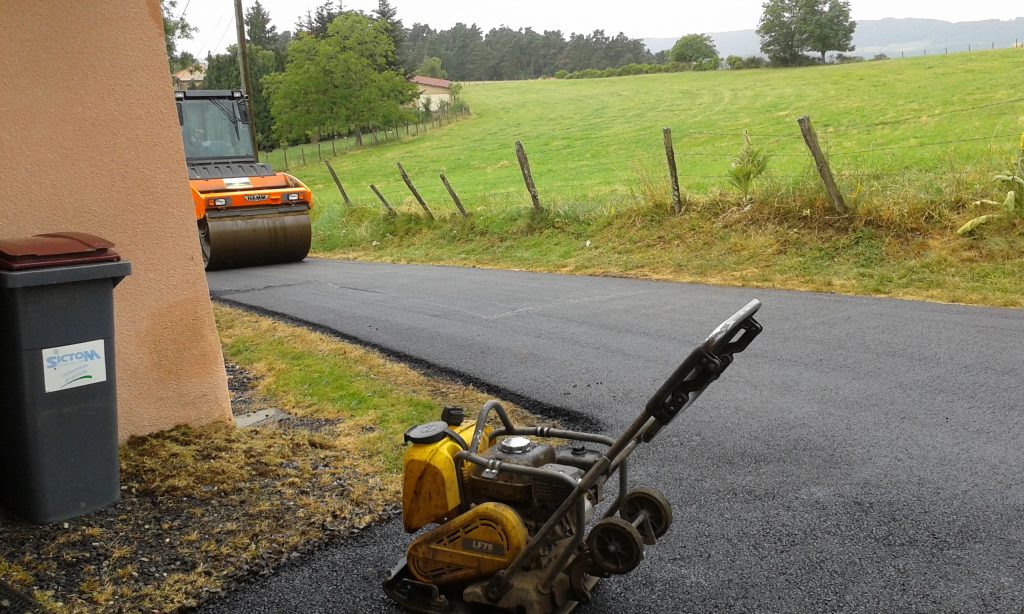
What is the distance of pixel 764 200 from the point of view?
11742 mm

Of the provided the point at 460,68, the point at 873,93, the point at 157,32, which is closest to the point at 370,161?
the point at 873,93

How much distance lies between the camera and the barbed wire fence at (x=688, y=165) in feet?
38.6

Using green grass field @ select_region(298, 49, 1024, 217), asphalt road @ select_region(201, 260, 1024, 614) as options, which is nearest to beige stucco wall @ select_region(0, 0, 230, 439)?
asphalt road @ select_region(201, 260, 1024, 614)

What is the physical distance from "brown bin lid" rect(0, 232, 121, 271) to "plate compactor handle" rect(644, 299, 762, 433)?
2.93m

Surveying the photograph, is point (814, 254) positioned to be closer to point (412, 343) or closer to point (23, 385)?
point (412, 343)

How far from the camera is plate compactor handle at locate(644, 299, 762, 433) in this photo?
2691 mm

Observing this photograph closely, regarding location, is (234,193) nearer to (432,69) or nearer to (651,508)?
(651,508)

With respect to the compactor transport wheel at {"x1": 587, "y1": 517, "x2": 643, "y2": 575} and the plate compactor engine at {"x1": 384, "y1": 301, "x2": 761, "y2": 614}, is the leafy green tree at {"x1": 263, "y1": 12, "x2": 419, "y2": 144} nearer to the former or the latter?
the plate compactor engine at {"x1": 384, "y1": 301, "x2": 761, "y2": 614}

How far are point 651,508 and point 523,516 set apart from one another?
47 centimetres

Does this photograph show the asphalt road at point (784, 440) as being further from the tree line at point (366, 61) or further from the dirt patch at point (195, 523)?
the tree line at point (366, 61)

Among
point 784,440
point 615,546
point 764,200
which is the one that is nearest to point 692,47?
point 764,200

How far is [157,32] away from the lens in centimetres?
524

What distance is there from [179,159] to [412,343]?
2979 millimetres

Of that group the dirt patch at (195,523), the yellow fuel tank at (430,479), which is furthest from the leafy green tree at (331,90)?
the yellow fuel tank at (430,479)
